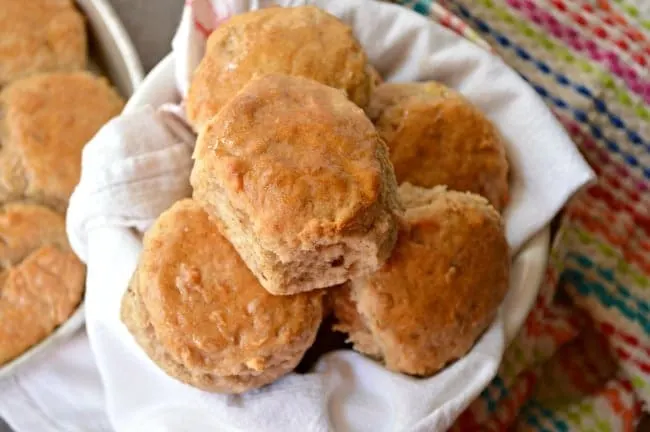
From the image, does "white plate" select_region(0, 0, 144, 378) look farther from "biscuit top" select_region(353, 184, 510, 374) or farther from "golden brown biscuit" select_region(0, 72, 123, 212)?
"biscuit top" select_region(353, 184, 510, 374)

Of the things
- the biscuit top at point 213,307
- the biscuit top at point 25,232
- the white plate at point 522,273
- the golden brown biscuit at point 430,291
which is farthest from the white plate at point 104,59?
the golden brown biscuit at point 430,291

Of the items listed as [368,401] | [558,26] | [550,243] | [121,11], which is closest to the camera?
[368,401]

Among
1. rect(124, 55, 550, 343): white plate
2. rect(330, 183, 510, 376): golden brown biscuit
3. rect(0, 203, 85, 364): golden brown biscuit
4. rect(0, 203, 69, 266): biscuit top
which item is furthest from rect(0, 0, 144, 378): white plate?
rect(330, 183, 510, 376): golden brown biscuit

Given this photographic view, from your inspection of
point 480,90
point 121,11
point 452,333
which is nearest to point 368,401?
point 452,333

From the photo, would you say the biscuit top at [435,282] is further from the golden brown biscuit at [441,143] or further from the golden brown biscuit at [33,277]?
the golden brown biscuit at [33,277]

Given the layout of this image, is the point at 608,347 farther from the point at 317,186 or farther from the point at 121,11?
the point at 121,11
